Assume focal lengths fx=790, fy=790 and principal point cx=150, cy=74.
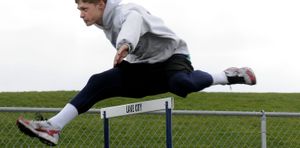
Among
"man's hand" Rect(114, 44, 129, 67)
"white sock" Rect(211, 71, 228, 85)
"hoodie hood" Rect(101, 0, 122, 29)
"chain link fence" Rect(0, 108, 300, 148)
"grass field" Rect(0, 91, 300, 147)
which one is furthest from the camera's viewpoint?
"grass field" Rect(0, 91, 300, 147)

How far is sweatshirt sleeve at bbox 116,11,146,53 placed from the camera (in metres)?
4.70

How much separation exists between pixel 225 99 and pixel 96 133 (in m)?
5.09

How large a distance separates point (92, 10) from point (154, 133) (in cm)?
440

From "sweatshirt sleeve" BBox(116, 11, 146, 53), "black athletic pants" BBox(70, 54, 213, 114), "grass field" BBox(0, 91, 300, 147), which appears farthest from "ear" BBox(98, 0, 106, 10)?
"grass field" BBox(0, 91, 300, 147)

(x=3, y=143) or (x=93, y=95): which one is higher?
(x=93, y=95)

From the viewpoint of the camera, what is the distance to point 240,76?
5.38 metres

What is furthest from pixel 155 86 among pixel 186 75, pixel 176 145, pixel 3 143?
pixel 176 145

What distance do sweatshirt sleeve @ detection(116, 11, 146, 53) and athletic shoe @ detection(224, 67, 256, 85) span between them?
71cm

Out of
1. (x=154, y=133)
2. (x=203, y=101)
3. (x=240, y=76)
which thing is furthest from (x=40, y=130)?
(x=203, y=101)

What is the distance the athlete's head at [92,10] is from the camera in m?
5.13

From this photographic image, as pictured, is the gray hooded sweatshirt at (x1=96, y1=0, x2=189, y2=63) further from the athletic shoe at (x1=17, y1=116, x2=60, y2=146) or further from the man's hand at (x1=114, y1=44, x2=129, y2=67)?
the athletic shoe at (x1=17, y1=116, x2=60, y2=146)

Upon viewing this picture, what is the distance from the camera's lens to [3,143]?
824cm

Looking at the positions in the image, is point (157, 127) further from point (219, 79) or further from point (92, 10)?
point (92, 10)

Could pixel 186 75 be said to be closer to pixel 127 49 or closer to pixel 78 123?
pixel 127 49
